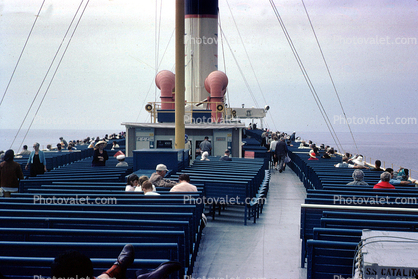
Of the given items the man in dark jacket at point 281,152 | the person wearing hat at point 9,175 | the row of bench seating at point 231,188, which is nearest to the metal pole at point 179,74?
the row of bench seating at point 231,188

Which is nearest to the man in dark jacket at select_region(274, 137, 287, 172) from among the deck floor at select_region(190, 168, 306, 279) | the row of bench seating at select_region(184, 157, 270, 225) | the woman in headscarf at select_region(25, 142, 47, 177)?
the row of bench seating at select_region(184, 157, 270, 225)

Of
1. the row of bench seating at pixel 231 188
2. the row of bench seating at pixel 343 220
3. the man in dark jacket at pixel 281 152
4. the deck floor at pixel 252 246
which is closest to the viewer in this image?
the row of bench seating at pixel 343 220

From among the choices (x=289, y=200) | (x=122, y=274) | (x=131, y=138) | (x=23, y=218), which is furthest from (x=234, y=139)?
(x=122, y=274)

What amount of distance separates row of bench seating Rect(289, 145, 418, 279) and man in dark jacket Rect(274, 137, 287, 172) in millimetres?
8725

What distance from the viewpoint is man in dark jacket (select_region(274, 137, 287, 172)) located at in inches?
725

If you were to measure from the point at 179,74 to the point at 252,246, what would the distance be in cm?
683

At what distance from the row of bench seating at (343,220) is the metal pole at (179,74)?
5.30 m

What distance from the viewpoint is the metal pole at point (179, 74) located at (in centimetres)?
1220

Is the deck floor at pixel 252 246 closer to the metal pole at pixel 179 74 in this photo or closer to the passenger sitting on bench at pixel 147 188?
the passenger sitting on bench at pixel 147 188

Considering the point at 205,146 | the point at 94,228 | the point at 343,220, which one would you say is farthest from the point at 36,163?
the point at 343,220

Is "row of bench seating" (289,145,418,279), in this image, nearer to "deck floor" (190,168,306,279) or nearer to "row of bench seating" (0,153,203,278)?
"deck floor" (190,168,306,279)

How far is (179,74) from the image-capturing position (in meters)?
12.5

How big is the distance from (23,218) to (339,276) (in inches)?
160

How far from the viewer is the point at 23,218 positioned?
518 cm
